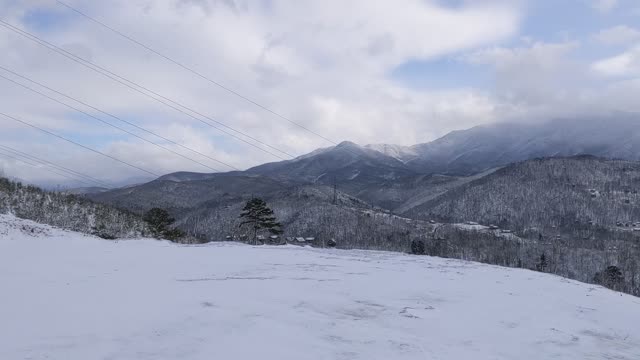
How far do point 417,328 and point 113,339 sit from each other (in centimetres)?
840

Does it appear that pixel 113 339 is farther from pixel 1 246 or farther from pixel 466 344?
pixel 1 246

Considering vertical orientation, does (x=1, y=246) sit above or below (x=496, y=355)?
above

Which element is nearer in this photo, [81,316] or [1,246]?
[81,316]

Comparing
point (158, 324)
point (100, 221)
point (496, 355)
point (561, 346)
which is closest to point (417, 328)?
point (496, 355)

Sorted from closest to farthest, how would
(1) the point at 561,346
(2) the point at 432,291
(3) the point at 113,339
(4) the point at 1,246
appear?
(3) the point at 113,339 → (1) the point at 561,346 → (2) the point at 432,291 → (4) the point at 1,246

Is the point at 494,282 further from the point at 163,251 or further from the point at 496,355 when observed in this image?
the point at 163,251

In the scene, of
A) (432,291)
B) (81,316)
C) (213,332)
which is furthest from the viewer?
(432,291)

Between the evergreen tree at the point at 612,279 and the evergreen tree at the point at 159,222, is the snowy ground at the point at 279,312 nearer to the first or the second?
the evergreen tree at the point at 159,222

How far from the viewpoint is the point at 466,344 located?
43.2 ft

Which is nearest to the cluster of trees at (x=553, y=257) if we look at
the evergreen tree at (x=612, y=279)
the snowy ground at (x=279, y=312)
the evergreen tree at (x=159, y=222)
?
the evergreen tree at (x=612, y=279)

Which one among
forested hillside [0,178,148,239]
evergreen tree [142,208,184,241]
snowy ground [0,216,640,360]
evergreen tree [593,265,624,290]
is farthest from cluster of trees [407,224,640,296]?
snowy ground [0,216,640,360]

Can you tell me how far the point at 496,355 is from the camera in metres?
12.3

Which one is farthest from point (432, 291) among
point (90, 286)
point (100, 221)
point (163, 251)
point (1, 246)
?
point (100, 221)

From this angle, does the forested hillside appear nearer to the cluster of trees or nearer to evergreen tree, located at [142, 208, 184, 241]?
evergreen tree, located at [142, 208, 184, 241]
